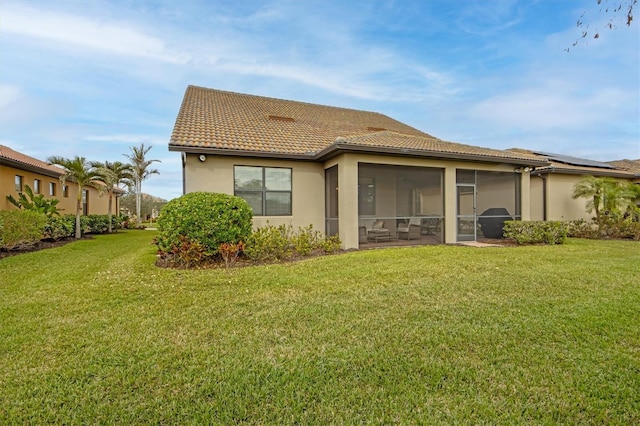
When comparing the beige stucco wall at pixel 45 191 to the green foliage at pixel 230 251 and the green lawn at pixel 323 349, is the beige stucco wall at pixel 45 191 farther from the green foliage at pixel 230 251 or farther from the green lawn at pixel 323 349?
the green foliage at pixel 230 251

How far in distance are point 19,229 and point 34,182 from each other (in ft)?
32.2

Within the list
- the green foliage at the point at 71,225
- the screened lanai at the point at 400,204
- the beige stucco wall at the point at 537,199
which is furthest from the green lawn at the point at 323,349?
the beige stucco wall at the point at 537,199

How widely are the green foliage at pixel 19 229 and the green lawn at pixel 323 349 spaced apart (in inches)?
201

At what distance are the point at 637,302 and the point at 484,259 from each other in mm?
3317

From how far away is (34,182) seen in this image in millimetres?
18016

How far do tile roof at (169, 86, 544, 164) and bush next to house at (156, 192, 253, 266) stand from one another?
2.39 m

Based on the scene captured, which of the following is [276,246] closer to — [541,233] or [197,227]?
[197,227]

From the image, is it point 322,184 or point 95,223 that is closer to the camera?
point 322,184

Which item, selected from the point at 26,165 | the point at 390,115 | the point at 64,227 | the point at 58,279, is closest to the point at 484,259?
the point at 58,279

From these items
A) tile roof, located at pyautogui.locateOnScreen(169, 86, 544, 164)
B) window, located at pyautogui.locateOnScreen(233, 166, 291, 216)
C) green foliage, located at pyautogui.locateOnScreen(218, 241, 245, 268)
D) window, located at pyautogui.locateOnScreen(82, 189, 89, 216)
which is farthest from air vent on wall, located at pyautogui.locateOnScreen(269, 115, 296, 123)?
window, located at pyautogui.locateOnScreen(82, 189, 89, 216)

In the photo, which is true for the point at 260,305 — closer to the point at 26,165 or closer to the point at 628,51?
the point at 628,51

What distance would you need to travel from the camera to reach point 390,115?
848 inches

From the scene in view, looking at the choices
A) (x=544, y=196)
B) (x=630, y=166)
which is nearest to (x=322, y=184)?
(x=544, y=196)

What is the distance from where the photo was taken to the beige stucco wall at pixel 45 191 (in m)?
15.1
